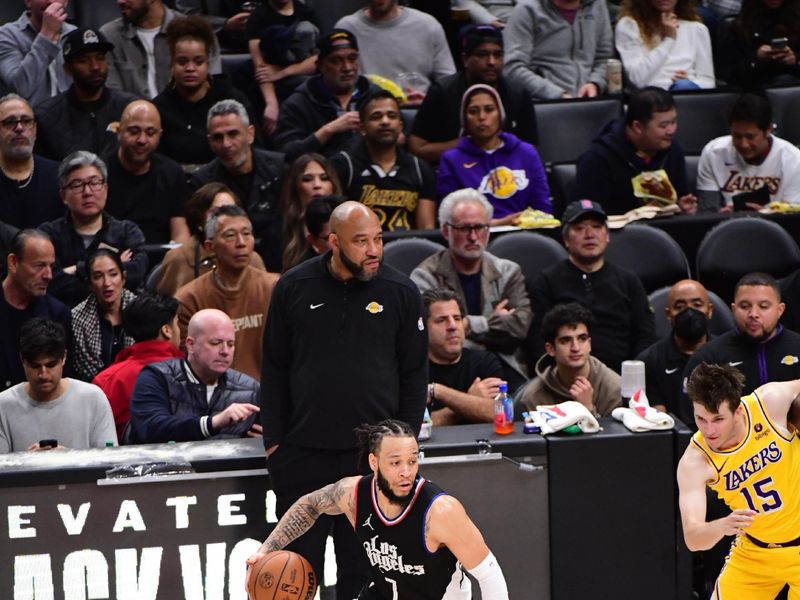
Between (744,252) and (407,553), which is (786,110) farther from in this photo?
(407,553)

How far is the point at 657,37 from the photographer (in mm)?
10625

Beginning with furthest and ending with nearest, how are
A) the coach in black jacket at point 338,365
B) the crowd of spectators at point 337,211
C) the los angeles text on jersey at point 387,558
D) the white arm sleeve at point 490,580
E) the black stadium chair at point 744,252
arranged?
1. the black stadium chair at point 744,252
2. the crowd of spectators at point 337,211
3. the coach in black jacket at point 338,365
4. the los angeles text on jersey at point 387,558
5. the white arm sleeve at point 490,580

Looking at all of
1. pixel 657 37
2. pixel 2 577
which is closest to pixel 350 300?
pixel 2 577

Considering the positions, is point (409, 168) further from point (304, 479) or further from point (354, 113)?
point (304, 479)

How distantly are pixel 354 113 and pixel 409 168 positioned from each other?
1.80 feet

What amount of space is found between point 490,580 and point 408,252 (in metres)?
3.20

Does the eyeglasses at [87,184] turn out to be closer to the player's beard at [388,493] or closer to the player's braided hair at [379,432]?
the player's braided hair at [379,432]

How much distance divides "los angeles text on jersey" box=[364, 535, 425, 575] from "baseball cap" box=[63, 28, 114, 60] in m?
4.59

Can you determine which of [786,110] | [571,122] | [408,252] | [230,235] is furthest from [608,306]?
[786,110]

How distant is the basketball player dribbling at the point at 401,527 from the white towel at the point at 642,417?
1283mm

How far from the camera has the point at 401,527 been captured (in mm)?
5625

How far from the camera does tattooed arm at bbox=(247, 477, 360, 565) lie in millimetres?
5801

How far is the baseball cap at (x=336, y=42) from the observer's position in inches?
363

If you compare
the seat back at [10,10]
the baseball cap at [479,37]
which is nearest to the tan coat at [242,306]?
the baseball cap at [479,37]
